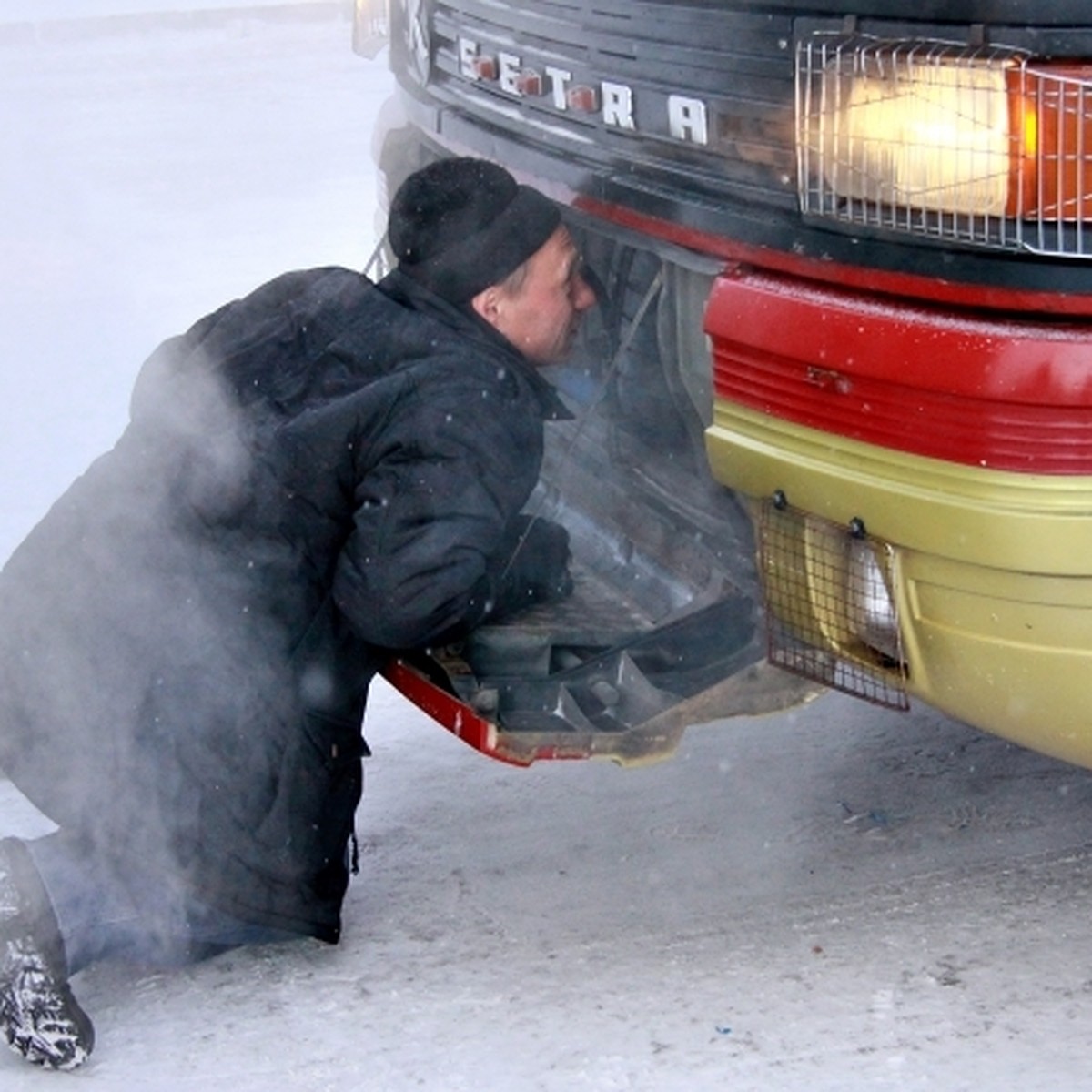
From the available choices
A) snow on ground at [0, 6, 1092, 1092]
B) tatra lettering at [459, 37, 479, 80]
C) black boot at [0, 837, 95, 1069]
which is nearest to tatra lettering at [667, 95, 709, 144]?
tatra lettering at [459, 37, 479, 80]

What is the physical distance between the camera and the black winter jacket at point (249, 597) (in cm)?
284

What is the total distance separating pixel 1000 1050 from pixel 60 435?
343cm

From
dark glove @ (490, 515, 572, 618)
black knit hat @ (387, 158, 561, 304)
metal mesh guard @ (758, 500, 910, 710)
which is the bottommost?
dark glove @ (490, 515, 572, 618)

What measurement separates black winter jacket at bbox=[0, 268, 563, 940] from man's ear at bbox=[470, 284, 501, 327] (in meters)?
0.04

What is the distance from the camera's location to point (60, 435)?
17.8 ft

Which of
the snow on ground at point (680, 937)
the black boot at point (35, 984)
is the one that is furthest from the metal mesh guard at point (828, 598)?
the black boot at point (35, 984)

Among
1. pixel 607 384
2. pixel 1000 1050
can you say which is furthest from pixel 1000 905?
pixel 607 384

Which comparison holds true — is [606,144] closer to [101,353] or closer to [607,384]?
[607,384]

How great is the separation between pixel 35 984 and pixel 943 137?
5.41 feet

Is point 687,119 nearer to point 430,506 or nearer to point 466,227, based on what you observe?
point 466,227

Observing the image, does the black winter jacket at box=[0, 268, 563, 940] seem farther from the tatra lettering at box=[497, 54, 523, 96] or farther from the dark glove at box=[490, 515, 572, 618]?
the tatra lettering at box=[497, 54, 523, 96]

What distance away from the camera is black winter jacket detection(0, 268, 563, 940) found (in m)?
2.84

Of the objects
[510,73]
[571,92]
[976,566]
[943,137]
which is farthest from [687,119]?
[976,566]

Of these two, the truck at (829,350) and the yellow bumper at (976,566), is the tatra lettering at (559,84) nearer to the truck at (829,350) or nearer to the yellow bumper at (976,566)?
the truck at (829,350)
